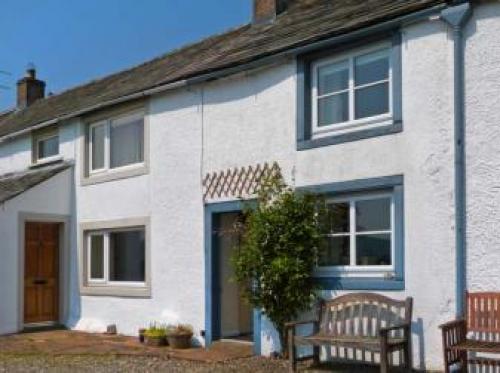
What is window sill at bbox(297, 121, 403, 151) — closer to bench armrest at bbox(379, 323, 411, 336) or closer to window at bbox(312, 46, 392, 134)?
window at bbox(312, 46, 392, 134)

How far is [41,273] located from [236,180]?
6.46 m

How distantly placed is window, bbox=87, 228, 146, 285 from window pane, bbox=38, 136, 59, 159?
2833mm

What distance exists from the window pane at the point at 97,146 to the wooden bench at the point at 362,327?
7.56m

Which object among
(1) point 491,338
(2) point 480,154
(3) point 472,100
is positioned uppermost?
(3) point 472,100

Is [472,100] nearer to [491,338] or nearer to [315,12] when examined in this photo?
[491,338]

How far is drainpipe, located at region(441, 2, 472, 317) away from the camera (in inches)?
358

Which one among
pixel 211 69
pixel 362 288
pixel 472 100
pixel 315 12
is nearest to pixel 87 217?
pixel 211 69

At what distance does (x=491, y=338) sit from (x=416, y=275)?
51.1 inches

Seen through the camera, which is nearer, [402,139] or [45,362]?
[402,139]

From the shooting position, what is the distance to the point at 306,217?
10.7 meters

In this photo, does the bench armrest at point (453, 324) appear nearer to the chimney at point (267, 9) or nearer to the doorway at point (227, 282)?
the doorway at point (227, 282)

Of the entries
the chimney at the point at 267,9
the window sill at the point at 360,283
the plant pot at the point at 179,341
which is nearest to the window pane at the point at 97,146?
the chimney at the point at 267,9

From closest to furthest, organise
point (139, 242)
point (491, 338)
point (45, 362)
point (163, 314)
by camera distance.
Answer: point (491, 338) < point (45, 362) < point (163, 314) < point (139, 242)

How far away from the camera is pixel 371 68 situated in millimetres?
10664
